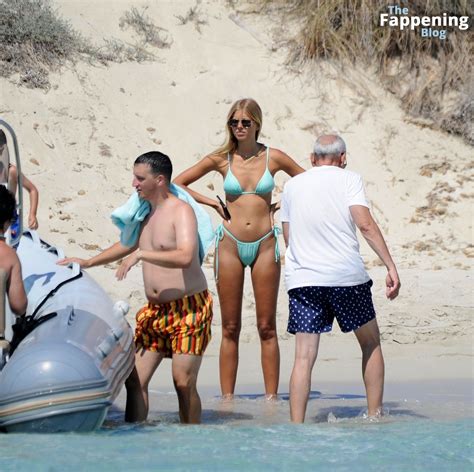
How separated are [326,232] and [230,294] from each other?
4.43 ft

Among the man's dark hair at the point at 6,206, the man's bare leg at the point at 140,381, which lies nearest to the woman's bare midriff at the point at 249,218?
the man's bare leg at the point at 140,381

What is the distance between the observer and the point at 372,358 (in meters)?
6.40

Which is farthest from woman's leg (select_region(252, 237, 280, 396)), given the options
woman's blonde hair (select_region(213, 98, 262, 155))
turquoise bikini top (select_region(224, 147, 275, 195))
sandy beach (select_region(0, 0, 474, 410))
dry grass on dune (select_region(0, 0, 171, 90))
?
dry grass on dune (select_region(0, 0, 171, 90))

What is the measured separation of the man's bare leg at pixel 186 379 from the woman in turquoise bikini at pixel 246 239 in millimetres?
1161

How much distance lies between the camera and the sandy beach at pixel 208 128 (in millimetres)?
12766

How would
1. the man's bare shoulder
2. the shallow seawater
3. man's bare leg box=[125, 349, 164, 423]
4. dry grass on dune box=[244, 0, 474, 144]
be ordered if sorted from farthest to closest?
dry grass on dune box=[244, 0, 474, 144], man's bare leg box=[125, 349, 164, 423], the man's bare shoulder, the shallow seawater

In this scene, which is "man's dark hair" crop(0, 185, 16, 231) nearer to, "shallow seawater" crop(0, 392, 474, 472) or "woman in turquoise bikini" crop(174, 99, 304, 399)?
"shallow seawater" crop(0, 392, 474, 472)

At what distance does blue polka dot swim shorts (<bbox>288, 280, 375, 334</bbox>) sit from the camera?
20.4 ft

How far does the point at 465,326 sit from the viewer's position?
9750mm

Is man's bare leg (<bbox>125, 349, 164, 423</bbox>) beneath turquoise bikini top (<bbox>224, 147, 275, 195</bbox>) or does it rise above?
beneath

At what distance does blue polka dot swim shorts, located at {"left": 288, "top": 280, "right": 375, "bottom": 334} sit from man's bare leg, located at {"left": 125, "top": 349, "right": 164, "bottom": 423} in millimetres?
786

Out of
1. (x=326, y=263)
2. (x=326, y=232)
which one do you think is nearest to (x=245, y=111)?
(x=326, y=232)

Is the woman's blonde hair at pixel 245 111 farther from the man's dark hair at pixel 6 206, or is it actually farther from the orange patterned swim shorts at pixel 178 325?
the man's dark hair at pixel 6 206

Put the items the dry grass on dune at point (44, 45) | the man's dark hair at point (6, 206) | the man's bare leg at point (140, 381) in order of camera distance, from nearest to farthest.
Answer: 1. the man's dark hair at point (6, 206)
2. the man's bare leg at point (140, 381)
3. the dry grass on dune at point (44, 45)
